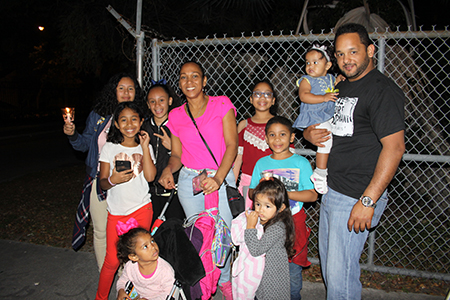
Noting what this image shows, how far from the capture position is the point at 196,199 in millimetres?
2945

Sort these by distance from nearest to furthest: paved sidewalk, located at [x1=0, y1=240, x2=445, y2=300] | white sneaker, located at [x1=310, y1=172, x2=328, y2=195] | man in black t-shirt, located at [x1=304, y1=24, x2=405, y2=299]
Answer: man in black t-shirt, located at [x1=304, y1=24, x2=405, y2=299]
white sneaker, located at [x1=310, y1=172, x2=328, y2=195]
paved sidewalk, located at [x1=0, y1=240, x2=445, y2=300]

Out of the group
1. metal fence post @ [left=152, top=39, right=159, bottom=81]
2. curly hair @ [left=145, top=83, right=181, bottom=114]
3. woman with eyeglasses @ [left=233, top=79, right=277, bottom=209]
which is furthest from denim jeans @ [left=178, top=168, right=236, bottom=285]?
metal fence post @ [left=152, top=39, right=159, bottom=81]

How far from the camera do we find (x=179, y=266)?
7.95 ft

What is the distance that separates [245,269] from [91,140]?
2.11 m

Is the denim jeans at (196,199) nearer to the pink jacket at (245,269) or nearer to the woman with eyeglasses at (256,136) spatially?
the woman with eyeglasses at (256,136)

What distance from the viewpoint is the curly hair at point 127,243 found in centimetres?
242

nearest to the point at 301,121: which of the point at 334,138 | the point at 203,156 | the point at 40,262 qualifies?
the point at 334,138

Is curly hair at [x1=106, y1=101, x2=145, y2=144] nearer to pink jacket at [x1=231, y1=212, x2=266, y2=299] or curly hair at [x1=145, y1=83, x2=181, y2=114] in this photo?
curly hair at [x1=145, y1=83, x2=181, y2=114]

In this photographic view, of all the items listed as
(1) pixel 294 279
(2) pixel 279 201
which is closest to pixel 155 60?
(2) pixel 279 201

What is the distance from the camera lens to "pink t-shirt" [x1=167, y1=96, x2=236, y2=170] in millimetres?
2918

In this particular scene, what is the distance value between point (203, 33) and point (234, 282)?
665 centimetres

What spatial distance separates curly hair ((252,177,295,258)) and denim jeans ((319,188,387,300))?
0.31 meters

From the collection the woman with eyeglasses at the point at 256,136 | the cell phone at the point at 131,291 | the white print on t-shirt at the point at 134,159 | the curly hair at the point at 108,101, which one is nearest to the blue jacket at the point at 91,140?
the curly hair at the point at 108,101

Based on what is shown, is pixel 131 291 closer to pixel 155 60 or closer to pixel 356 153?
pixel 356 153
